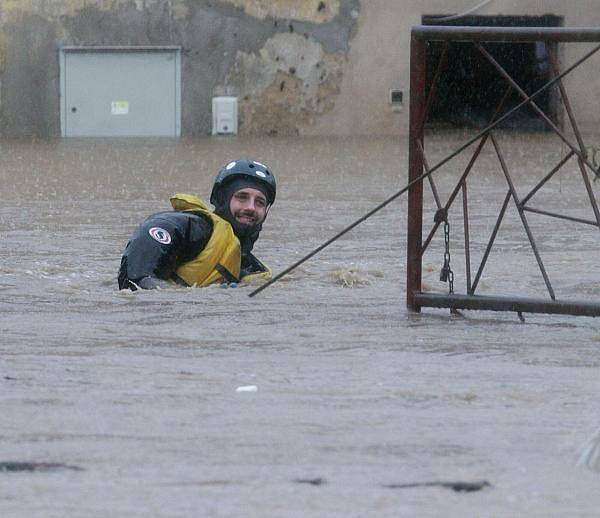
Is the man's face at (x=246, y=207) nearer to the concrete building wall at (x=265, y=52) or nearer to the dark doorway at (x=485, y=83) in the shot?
the concrete building wall at (x=265, y=52)

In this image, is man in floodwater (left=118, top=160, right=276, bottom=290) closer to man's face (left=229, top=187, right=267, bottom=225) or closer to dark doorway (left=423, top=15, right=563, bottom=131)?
man's face (left=229, top=187, right=267, bottom=225)

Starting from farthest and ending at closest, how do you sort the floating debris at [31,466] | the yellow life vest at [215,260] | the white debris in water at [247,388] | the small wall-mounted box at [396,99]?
the small wall-mounted box at [396,99] < the yellow life vest at [215,260] < the white debris in water at [247,388] < the floating debris at [31,466]

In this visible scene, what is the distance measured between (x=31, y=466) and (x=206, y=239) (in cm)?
396

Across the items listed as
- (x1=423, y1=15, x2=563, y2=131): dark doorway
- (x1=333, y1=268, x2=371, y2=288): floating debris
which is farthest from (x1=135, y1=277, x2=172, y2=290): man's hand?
(x1=423, y1=15, x2=563, y2=131): dark doorway

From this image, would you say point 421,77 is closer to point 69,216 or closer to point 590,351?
point 590,351

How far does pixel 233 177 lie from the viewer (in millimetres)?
8289

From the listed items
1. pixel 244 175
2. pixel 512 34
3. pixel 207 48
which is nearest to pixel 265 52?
pixel 207 48

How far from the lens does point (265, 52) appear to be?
23922mm

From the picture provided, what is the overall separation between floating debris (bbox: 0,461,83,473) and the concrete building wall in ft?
65.0

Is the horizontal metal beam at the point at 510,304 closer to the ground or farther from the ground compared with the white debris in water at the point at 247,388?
farther from the ground

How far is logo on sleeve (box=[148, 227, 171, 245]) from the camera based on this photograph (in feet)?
25.7

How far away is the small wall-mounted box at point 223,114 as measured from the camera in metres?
23.8

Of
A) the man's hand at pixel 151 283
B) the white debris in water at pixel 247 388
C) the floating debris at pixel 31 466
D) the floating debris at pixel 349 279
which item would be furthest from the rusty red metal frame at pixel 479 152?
the floating debris at pixel 31 466

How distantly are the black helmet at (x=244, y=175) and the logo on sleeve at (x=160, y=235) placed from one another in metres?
0.59
